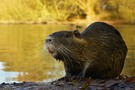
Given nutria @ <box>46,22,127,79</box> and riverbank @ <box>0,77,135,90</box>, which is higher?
nutria @ <box>46,22,127,79</box>

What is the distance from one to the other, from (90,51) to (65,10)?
38725mm

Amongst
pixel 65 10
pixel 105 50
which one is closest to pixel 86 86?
pixel 105 50

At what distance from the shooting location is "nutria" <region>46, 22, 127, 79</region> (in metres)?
4.73

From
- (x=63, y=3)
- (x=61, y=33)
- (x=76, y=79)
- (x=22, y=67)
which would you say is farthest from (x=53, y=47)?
(x=63, y=3)

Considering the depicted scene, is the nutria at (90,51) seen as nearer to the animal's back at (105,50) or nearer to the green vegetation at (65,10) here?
the animal's back at (105,50)

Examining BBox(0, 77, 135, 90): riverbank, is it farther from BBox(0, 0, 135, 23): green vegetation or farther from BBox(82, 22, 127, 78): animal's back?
BBox(0, 0, 135, 23): green vegetation

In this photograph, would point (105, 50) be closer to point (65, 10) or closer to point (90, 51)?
point (90, 51)

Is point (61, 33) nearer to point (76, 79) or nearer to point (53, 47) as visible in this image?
point (53, 47)

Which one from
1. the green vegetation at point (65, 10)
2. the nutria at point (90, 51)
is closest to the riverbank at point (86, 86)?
the nutria at point (90, 51)

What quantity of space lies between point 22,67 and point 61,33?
4.93 meters

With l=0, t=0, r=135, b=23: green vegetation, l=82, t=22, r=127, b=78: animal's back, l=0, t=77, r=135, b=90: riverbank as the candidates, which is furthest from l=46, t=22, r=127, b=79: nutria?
l=0, t=0, r=135, b=23: green vegetation

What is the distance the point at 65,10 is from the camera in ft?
143

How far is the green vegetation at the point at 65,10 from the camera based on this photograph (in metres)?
40.3

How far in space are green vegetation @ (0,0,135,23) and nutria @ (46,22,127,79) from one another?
34.1 meters
